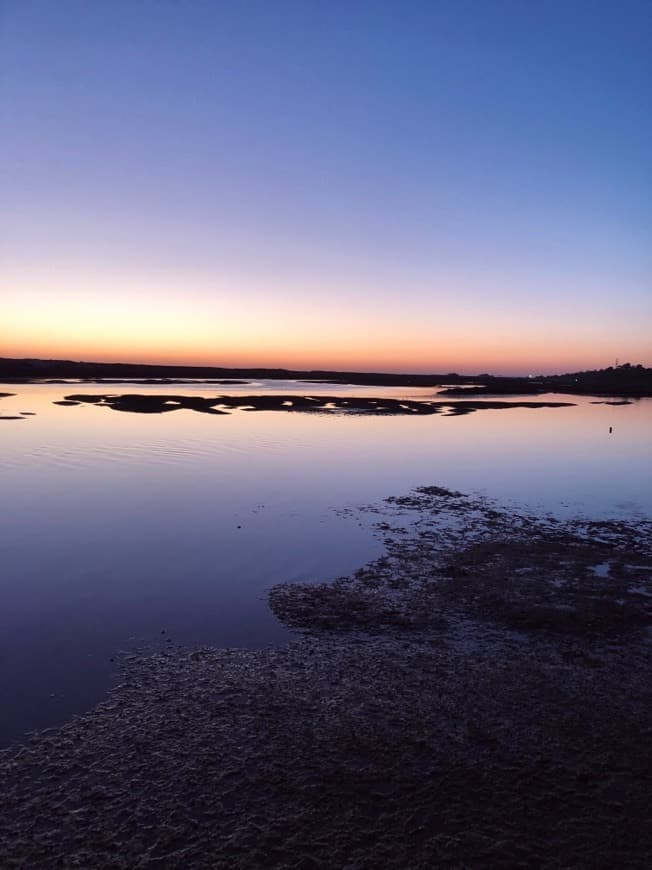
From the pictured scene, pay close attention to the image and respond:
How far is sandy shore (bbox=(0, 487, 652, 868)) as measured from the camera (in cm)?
520

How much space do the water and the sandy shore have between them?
3.45ft

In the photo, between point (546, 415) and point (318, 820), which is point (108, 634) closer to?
point (318, 820)

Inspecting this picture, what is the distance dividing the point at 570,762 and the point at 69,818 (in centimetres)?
556

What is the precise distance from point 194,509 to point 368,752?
12204 millimetres

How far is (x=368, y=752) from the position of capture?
648cm

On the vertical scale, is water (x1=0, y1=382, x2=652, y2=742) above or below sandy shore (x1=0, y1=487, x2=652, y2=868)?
above

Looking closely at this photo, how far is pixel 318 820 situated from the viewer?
5477 millimetres

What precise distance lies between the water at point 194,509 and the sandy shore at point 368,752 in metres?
1.05

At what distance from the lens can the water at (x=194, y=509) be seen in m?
9.27

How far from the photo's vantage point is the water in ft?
30.4

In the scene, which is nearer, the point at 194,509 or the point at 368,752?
the point at 368,752

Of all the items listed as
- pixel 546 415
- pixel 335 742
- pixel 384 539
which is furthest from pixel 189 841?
pixel 546 415

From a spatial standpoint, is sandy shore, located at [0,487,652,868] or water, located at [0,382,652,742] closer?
sandy shore, located at [0,487,652,868]

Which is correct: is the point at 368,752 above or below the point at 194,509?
below
